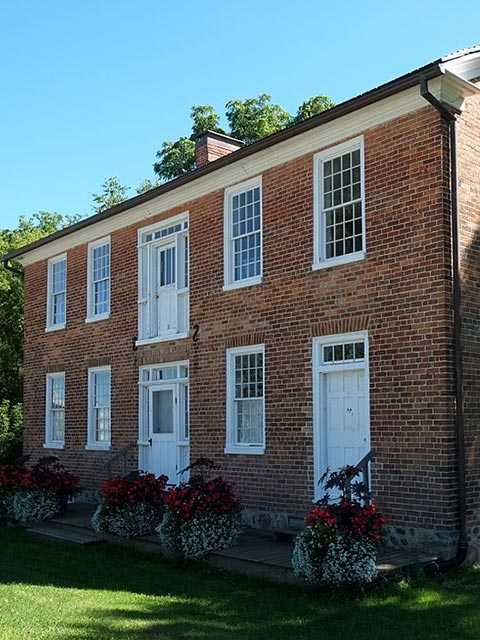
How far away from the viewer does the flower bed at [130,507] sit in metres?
12.1

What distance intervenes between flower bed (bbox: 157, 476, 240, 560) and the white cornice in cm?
525

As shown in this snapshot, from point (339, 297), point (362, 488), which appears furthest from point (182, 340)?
point (362, 488)

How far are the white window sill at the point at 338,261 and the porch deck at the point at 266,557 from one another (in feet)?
12.9

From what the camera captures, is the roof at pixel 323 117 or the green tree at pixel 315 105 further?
the green tree at pixel 315 105

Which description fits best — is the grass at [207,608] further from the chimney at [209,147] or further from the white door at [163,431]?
the chimney at [209,147]

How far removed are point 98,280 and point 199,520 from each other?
7.95 metres

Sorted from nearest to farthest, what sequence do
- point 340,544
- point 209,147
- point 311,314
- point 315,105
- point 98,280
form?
point 340,544, point 311,314, point 209,147, point 98,280, point 315,105

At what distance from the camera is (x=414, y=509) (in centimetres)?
1009

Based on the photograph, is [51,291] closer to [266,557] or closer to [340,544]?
[266,557]

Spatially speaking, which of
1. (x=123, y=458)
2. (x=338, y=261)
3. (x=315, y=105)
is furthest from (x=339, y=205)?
(x=315, y=105)

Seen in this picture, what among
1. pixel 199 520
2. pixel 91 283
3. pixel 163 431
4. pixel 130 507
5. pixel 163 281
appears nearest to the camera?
pixel 199 520

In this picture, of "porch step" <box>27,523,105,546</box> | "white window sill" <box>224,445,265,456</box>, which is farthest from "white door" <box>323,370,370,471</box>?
"porch step" <box>27,523,105,546</box>

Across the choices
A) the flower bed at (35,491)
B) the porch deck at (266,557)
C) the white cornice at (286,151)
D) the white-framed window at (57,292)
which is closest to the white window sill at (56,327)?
the white-framed window at (57,292)

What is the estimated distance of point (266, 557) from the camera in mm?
10148
